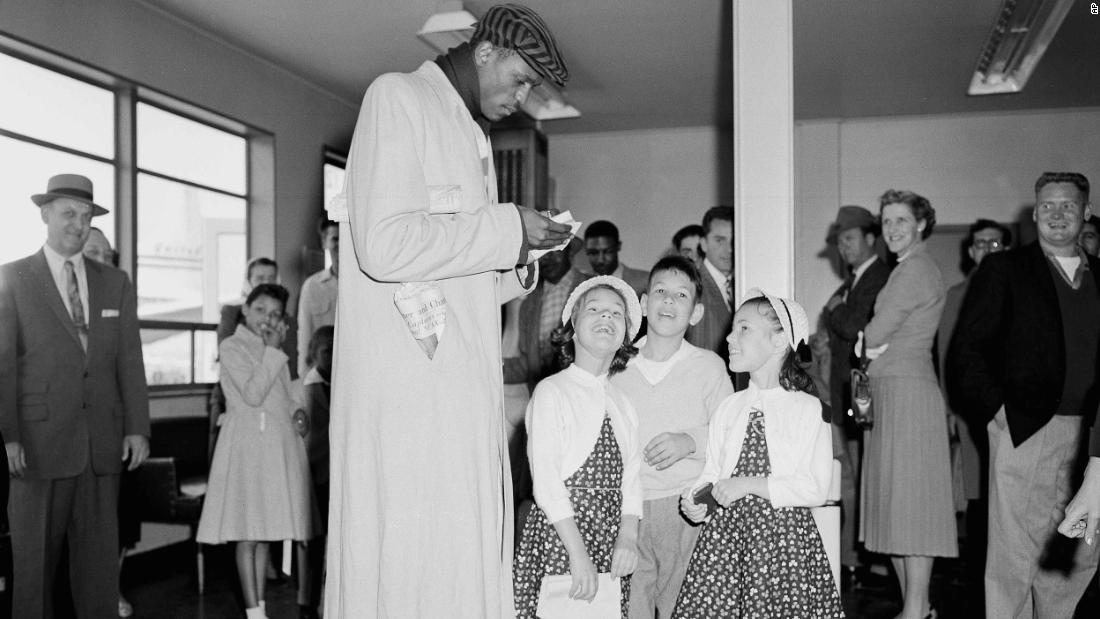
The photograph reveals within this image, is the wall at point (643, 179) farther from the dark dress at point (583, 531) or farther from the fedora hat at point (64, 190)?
the dark dress at point (583, 531)

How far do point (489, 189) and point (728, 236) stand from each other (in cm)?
259

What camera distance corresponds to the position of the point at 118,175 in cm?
587

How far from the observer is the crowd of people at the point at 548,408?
5.51 ft

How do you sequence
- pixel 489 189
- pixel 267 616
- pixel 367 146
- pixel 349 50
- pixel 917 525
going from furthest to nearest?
pixel 349 50
pixel 267 616
pixel 917 525
pixel 489 189
pixel 367 146

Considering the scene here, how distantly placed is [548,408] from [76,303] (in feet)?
7.46

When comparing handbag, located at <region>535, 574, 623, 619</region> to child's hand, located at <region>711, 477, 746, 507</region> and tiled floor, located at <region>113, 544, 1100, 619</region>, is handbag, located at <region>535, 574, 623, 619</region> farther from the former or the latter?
tiled floor, located at <region>113, 544, 1100, 619</region>

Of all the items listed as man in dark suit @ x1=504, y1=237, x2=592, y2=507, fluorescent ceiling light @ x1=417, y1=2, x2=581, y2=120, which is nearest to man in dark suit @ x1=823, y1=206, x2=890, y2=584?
man in dark suit @ x1=504, y1=237, x2=592, y2=507

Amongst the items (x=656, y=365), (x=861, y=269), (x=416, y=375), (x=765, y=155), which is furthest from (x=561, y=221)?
(x=861, y=269)

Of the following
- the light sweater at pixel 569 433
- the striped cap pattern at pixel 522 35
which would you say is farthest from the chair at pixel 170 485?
the striped cap pattern at pixel 522 35

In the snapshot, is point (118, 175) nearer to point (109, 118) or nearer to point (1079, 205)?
point (109, 118)

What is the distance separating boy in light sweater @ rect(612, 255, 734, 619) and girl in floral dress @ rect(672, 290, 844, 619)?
0.20 metres

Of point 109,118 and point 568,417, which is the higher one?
point 109,118

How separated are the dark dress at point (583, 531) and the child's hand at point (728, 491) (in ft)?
0.86

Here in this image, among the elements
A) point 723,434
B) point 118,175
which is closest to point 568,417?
point 723,434
